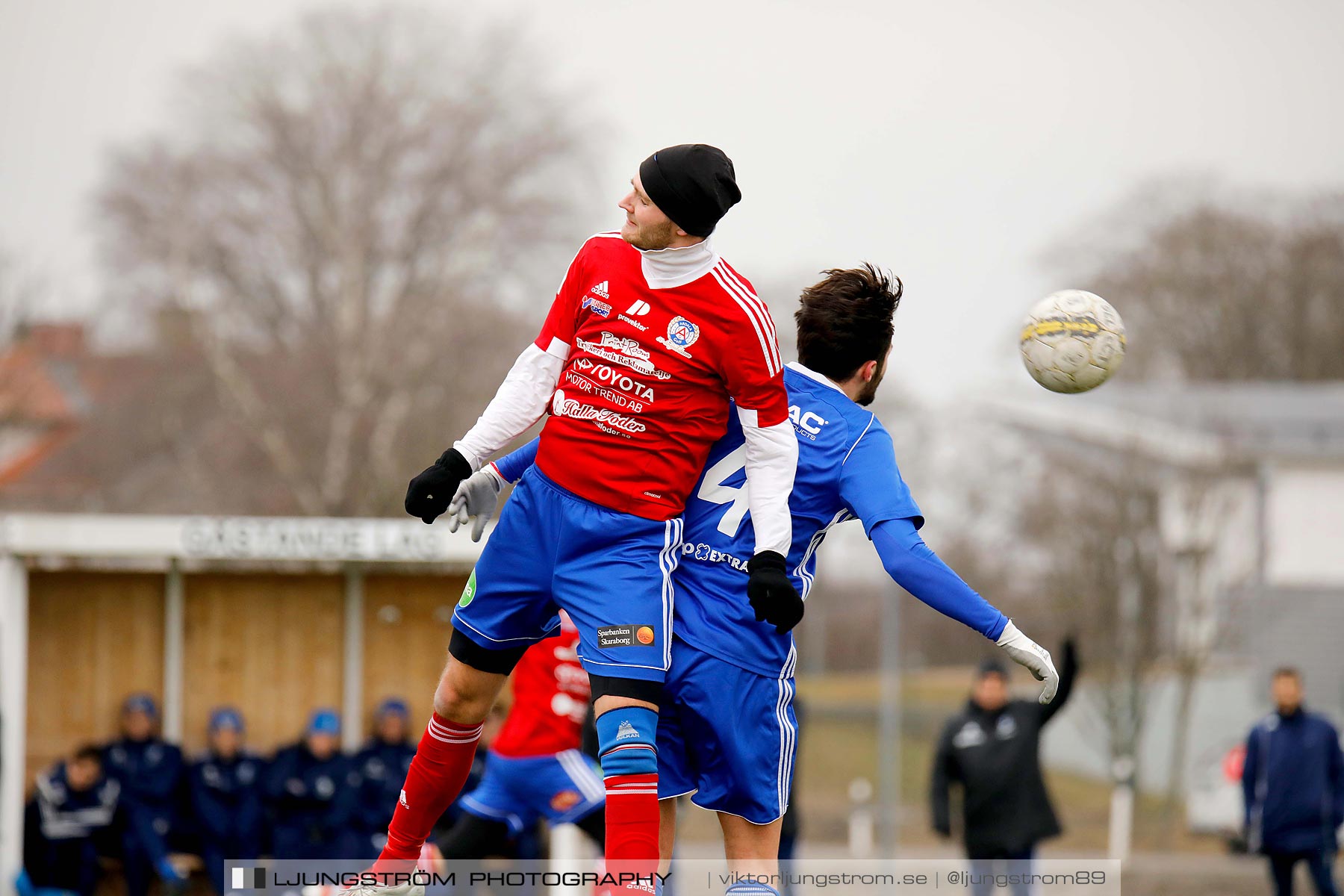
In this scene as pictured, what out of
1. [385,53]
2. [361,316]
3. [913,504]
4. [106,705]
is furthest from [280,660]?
[385,53]

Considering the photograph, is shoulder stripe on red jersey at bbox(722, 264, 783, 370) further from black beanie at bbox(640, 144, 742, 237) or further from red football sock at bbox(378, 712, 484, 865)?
red football sock at bbox(378, 712, 484, 865)

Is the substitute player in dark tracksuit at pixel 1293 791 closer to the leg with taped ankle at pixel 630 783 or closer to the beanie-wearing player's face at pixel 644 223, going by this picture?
the leg with taped ankle at pixel 630 783

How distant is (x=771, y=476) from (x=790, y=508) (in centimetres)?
26

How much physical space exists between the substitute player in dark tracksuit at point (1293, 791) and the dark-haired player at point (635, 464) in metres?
7.56

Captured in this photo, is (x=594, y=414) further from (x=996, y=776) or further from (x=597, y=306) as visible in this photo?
(x=996, y=776)

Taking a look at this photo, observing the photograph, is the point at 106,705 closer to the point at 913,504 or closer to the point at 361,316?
the point at 913,504

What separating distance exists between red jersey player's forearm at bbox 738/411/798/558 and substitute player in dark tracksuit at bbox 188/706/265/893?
7040 mm

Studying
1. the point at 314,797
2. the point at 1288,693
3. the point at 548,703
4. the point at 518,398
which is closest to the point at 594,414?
the point at 518,398

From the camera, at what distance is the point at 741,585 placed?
4.27 meters

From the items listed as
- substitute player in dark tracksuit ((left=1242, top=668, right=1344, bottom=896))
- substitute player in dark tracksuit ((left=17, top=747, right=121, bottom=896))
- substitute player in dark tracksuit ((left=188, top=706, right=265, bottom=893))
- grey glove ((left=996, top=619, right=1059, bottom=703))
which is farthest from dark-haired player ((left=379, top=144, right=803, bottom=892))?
substitute player in dark tracksuit ((left=1242, top=668, right=1344, bottom=896))

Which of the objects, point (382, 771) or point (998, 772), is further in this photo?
point (382, 771)

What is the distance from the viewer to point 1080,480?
2075 centimetres

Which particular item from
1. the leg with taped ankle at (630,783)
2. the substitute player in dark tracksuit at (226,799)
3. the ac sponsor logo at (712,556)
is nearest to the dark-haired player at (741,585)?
the ac sponsor logo at (712,556)

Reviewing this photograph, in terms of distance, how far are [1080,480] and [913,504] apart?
1733 centimetres
